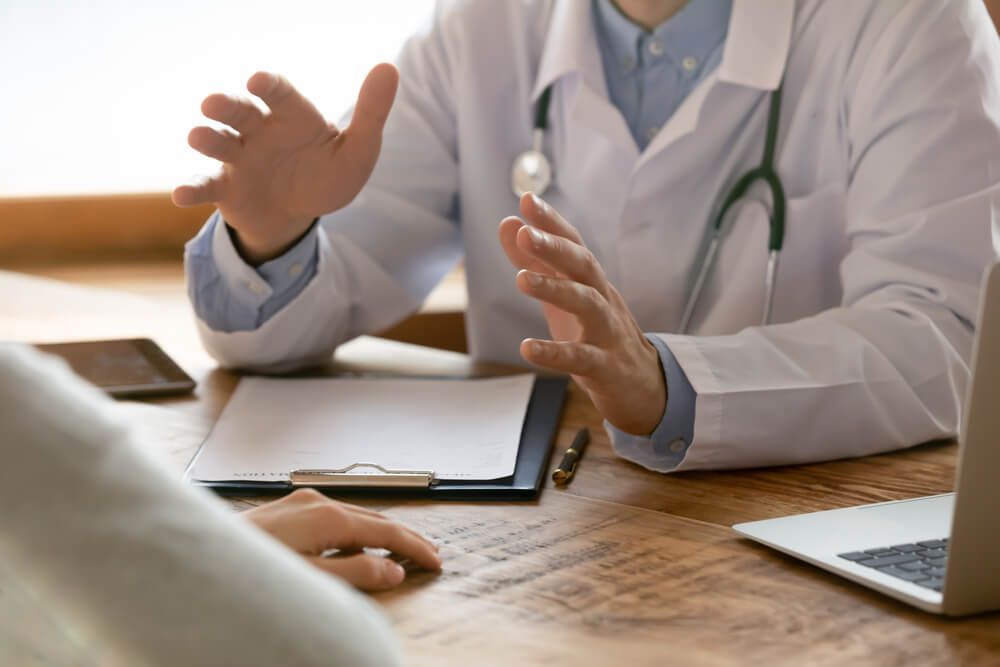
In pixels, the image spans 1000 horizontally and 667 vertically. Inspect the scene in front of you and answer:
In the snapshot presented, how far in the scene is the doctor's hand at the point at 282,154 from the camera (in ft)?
3.86

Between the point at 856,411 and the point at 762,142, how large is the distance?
0.42 meters

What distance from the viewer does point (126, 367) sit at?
1356mm

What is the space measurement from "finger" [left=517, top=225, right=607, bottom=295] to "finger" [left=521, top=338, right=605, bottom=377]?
0.05 metres

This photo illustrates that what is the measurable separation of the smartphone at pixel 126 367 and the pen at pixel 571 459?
0.44 metres

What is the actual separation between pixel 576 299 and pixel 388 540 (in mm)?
251

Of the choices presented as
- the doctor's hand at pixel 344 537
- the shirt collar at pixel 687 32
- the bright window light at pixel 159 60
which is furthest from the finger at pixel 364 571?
the bright window light at pixel 159 60

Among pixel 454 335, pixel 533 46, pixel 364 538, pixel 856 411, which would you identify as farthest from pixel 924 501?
pixel 454 335

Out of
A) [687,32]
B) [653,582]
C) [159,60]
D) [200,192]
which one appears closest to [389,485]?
[653,582]

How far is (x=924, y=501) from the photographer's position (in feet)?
3.11

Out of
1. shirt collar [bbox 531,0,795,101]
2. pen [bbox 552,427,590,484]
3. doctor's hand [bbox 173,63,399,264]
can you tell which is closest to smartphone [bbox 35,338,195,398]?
doctor's hand [bbox 173,63,399,264]

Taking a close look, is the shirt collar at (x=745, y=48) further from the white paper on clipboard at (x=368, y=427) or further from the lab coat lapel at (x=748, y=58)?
the white paper on clipboard at (x=368, y=427)

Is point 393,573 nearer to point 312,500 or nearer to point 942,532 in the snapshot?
point 312,500

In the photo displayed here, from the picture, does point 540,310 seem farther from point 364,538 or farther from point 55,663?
point 55,663

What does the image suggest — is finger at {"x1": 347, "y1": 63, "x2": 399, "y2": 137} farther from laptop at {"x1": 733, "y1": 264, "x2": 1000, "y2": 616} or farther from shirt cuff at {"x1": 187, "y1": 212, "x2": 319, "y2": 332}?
laptop at {"x1": 733, "y1": 264, "x2": 1000, "y2": 616}
